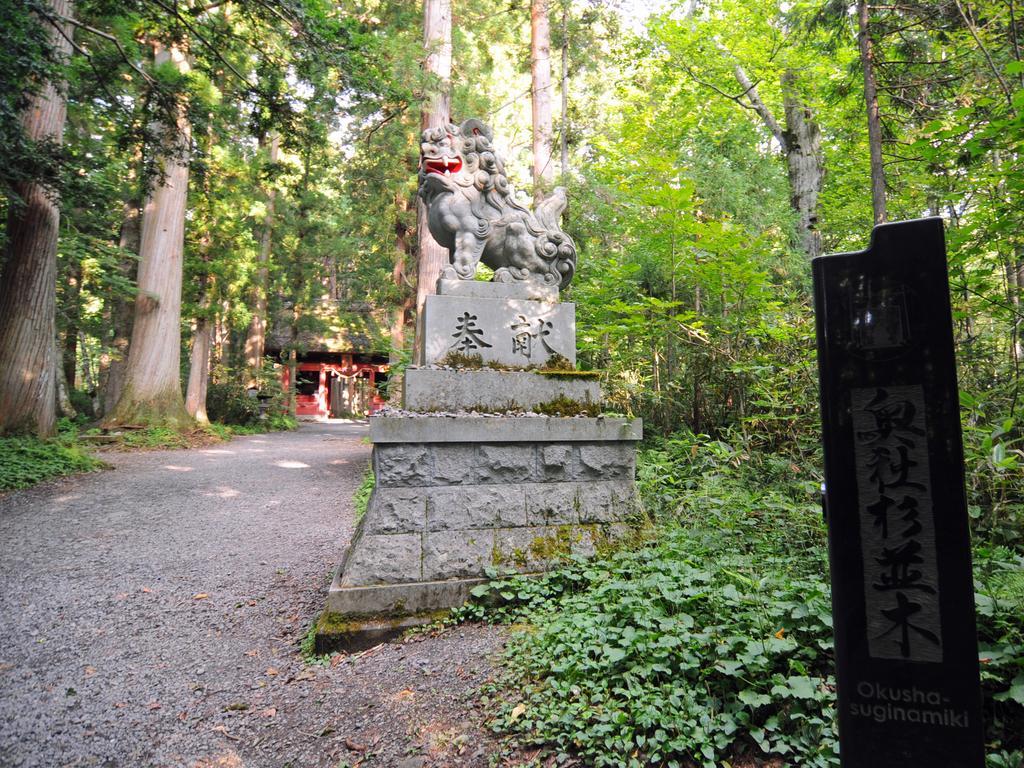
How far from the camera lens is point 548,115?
30.2ft

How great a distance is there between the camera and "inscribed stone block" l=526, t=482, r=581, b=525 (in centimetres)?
330

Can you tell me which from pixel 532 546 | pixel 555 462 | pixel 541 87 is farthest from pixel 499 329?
pixel 541 87

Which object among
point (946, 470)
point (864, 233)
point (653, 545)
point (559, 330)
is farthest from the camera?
point (864, 233)

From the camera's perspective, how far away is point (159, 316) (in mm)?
10484

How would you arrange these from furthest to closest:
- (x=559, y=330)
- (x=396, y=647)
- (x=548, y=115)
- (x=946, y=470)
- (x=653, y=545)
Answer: (x=548, y=115) → (x=559, y=330) → (x=653, y=545) → (x=396, y=647) → (x=946, y=470)

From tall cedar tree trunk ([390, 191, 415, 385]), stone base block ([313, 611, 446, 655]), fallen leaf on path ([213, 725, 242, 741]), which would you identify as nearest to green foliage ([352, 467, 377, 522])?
stone base block ([313, 611, 446, 655])

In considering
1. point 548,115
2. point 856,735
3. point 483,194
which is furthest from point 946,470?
point 548,115

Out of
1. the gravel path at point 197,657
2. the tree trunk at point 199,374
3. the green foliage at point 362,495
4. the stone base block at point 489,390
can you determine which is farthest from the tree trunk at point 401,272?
the stone base block at point 489,390

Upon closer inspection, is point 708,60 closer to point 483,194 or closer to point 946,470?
point 483,194

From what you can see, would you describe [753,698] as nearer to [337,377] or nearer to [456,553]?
[456,553]

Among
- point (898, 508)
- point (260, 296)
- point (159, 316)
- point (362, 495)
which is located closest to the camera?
point (898, 508)

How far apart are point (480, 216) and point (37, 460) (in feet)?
23.1

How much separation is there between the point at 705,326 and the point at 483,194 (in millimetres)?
3207

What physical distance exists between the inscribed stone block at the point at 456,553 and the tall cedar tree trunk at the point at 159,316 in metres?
9.44
